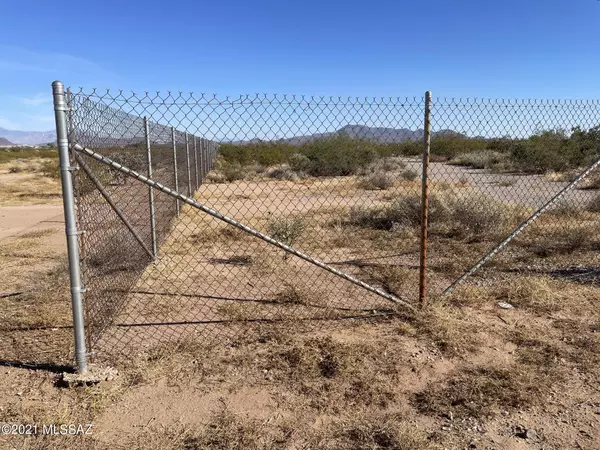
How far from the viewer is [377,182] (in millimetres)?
17531

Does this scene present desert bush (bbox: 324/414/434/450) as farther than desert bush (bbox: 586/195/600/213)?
No

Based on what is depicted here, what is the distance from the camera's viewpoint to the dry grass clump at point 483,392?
3.06 metres

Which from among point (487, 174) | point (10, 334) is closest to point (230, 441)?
point (10, 334)

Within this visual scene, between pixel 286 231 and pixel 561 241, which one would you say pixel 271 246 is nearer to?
pixel 286 231

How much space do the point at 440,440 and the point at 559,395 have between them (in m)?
1.01

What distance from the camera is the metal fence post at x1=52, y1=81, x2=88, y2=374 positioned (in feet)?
9.74

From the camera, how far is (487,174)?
23094 millimetres

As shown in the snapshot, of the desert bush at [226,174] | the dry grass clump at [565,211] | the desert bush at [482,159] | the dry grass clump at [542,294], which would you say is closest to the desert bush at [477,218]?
the dry grass clump at [565,211]

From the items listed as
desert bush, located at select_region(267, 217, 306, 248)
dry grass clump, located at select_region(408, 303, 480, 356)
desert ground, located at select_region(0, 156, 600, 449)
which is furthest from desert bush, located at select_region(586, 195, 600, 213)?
dry grass clump, located at select_region(408, 303, 480, 356)

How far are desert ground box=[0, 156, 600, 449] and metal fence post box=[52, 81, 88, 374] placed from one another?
12.7 inches

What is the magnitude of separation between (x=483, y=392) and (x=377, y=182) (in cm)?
1461

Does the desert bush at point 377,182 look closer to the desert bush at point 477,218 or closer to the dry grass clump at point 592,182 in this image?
the dry grass clump at point 592,182

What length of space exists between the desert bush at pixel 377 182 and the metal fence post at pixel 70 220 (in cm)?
1465

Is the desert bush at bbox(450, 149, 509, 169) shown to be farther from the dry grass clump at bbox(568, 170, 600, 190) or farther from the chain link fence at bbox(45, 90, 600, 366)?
the chain link fence at bbox(45, 90, 600, 366)
